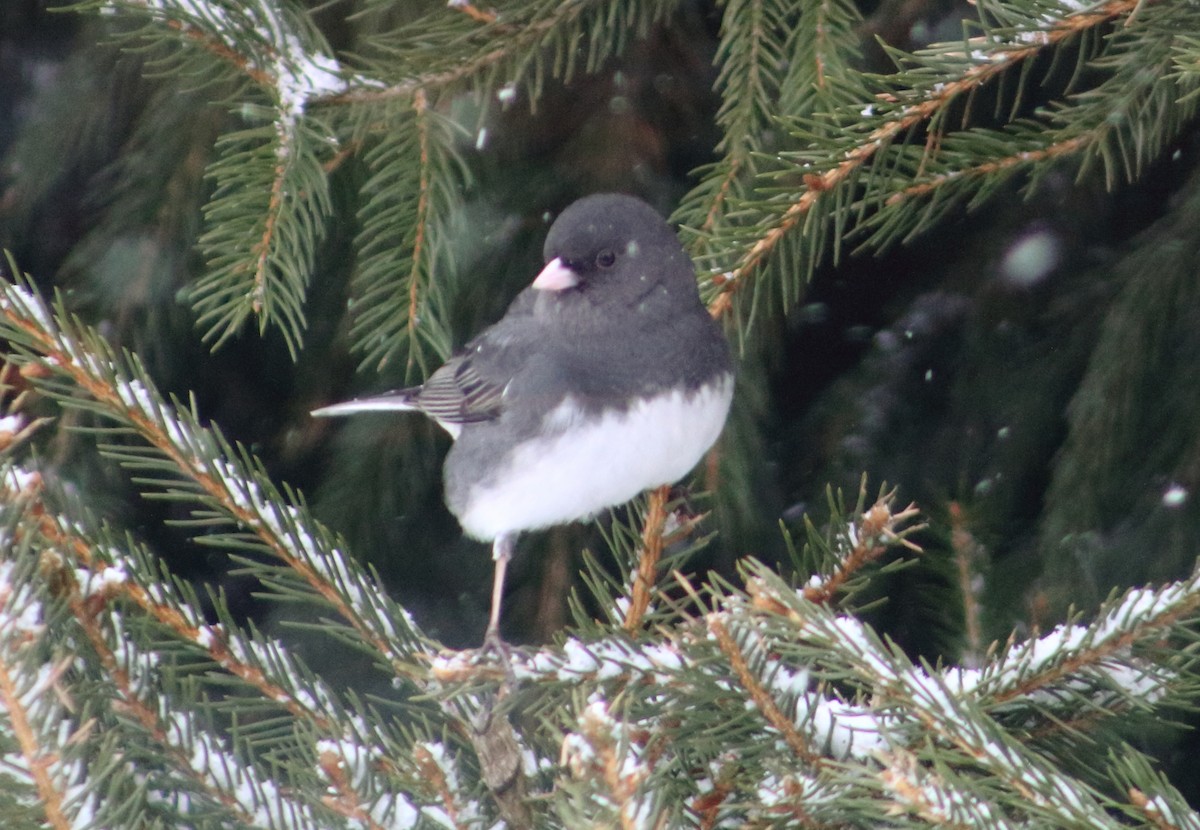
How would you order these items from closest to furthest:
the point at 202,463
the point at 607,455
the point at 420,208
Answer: the point at 202,463 → the point at 420,208 → the point at 607,455

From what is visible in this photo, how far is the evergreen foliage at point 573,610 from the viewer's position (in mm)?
666

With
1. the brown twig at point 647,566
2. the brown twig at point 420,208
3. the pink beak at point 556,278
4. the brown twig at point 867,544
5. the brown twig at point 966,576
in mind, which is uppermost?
the brown twig at point 420,208

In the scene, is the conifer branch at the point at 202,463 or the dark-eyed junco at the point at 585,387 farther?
the dark-eyed junco at the point at 585,387

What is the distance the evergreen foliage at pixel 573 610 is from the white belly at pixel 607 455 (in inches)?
2.4

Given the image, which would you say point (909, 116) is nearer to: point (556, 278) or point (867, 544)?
point (867, 544)

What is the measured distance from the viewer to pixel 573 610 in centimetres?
95

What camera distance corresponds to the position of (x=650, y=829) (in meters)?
0.60

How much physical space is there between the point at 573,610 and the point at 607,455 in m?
0.39

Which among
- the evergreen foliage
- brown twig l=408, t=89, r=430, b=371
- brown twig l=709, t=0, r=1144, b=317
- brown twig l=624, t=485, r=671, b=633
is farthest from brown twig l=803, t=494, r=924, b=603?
brown twig l=408, t=89, r=430, b=371

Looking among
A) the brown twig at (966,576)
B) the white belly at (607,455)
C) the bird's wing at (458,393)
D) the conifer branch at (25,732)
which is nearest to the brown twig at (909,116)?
the white belly at (607,455)

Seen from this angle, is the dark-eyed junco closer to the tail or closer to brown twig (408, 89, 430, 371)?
the tail

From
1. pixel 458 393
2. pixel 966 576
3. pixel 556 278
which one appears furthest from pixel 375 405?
pixel 966 576

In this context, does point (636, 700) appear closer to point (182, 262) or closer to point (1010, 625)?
point (1010, 625)

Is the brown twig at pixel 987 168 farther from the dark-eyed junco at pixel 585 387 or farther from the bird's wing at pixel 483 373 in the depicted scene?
the bird's wing at pixel 483 373
